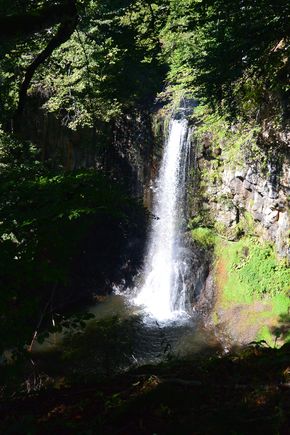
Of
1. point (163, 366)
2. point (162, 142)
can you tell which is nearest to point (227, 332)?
point (162, 142)

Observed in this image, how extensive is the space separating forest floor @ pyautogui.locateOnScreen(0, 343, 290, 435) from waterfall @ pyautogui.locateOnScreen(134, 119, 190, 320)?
12435 mm

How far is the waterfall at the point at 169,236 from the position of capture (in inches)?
649

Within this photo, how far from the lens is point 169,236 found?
708 inches

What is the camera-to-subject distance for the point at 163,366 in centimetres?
429

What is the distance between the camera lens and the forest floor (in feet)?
8.55

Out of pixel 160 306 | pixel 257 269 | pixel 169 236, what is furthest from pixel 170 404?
pixel 169 236

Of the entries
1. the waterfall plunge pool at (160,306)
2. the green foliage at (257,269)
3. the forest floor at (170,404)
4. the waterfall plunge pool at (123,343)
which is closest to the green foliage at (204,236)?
the waterfall plunge pool at (160,306)

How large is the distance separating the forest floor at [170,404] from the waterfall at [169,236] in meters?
12.4

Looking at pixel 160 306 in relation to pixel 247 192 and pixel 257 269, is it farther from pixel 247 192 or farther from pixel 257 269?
pixel 247 192

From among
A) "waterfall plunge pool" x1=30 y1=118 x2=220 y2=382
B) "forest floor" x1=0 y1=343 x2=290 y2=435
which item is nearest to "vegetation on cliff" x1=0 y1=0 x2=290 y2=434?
"forest floor" x1=0 y1=343 x2=290 y2=435

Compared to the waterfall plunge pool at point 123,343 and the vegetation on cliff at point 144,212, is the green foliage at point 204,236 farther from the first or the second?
the waterfall plunge pool at point 123,343

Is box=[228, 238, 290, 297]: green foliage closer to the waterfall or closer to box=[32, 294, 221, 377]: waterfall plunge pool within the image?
box=[32, 294, 221, 377]: waterfall plunge pool

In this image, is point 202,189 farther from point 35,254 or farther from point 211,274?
point 35,254

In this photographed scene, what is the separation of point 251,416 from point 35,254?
6.64 feet
